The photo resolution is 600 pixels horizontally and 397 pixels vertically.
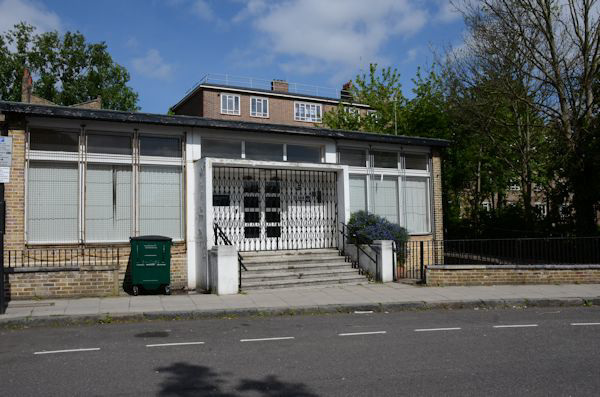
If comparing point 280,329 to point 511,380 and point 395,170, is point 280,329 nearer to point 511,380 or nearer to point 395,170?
point 511,380

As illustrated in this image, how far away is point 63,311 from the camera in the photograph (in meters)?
9.48

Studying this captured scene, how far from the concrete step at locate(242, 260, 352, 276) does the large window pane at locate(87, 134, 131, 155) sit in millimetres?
4287

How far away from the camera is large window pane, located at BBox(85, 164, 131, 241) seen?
12.6 metres

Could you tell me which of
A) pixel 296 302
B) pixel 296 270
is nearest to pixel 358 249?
pixel 296 270

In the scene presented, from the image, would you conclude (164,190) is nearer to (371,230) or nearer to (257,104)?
(371,230)

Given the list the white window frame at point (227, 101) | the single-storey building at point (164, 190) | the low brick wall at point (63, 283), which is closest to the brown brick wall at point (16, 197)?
the single-storey building at point (164, 190)

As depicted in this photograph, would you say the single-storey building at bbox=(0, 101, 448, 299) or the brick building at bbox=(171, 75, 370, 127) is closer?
the single-storey building at bbox=(0, 101, 448, 299)

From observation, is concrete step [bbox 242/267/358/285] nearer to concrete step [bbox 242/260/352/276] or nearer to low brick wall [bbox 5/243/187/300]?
concrete step [bbox 242/260/352/276]

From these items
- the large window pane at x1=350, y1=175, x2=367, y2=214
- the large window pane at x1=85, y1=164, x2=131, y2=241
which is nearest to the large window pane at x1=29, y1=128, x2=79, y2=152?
the large window pane at x1=85, y1=164, x2=131, y2=241

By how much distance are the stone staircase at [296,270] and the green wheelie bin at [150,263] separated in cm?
187

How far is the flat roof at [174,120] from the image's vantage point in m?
11.7

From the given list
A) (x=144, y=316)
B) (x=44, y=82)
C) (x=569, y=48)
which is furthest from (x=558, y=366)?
(x=44, y=82)

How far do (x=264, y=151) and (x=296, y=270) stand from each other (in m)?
3.57

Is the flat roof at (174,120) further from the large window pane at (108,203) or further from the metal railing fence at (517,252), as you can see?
the metal railing fence at (517,252)
